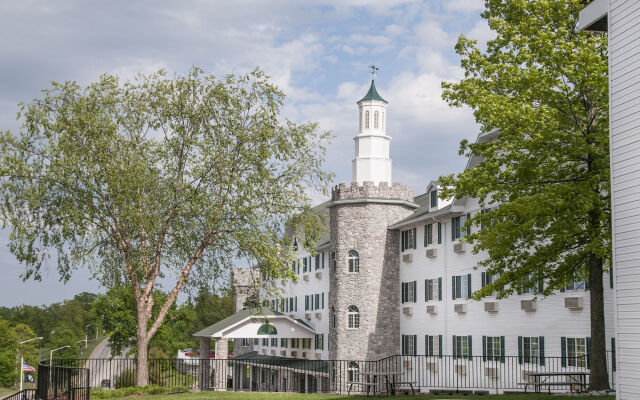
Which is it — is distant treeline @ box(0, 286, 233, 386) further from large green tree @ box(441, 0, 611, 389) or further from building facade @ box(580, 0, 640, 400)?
building facade @ box(580, 0, 640, 400)

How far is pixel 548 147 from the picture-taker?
1792 centimetres

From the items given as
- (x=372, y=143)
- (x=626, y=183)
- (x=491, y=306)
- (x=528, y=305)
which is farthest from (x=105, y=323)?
(x=626, y=183)

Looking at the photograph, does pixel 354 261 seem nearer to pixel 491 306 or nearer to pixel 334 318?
pixel 334 318

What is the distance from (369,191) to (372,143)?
3139 millimetres

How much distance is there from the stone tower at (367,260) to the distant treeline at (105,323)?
748 centimetres

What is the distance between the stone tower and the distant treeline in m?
7.48

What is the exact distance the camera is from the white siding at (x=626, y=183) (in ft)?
37.8

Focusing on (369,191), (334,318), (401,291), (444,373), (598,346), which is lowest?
(444,373)

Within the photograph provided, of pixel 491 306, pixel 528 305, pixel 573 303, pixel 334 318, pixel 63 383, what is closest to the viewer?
pixel 63 383

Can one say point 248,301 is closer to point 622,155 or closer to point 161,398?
point 161,398

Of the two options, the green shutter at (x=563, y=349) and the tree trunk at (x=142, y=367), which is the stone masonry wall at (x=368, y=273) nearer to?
the green shutter at (x=563, y=349)

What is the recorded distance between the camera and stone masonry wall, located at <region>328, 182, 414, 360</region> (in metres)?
38.2

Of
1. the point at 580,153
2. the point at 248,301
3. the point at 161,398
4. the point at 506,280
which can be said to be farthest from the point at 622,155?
the point at 248,301

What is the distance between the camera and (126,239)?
84.3 feet
